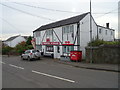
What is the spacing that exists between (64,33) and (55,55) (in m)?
4.64

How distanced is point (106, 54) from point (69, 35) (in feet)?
25.2

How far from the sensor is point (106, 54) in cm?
1381

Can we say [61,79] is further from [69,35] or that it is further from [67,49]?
[69,35]

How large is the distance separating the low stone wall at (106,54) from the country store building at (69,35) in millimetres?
4095

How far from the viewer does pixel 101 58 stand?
14.1 metres

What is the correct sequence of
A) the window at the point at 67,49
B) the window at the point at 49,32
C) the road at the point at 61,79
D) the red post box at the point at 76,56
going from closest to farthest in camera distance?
the road at the point at 61,79, the red post box at the point at 76,56, the window at the point at 67,49, the window at the point at 49,32

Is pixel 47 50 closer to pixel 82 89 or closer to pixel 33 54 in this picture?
pixel 33 54

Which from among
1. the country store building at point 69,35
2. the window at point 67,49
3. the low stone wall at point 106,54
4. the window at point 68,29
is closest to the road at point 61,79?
the low stone wall at point 106,54

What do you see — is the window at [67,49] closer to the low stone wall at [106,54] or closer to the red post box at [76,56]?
the red post box at [76,56]

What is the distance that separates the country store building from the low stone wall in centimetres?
409

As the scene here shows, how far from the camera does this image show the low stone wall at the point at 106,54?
13.2 meters

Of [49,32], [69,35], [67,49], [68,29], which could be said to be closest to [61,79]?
[67,49]

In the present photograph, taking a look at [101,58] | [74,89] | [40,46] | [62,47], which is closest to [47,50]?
[40,46]

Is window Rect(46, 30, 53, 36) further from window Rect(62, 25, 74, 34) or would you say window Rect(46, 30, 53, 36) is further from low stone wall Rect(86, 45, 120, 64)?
low stone wall Rect(86, 45, 120, 64)
